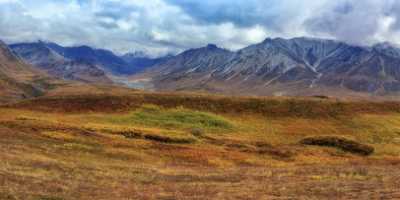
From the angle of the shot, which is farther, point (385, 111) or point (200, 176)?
point (385, 111)

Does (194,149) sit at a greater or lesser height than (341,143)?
lesser

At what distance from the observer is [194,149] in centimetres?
5862

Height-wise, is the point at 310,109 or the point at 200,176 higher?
the point at 310,109

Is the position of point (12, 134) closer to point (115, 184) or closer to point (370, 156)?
point (115, 184)

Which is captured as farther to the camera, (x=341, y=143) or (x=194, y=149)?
(x=341, y=143)

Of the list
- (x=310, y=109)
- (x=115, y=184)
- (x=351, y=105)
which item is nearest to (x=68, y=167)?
(x=115, y=184)

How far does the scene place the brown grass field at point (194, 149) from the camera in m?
31.2

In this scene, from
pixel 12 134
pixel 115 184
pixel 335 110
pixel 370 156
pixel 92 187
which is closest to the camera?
pixel 92 187

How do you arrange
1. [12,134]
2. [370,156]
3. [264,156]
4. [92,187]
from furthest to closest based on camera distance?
[370,156], [264,156], [12,134], [92,187]

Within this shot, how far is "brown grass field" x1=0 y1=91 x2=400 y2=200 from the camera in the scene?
31.2m

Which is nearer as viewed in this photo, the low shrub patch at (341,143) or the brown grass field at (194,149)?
the brown grass field at (194,149)

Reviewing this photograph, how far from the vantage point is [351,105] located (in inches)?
3856

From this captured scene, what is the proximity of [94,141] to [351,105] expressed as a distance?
57029mm

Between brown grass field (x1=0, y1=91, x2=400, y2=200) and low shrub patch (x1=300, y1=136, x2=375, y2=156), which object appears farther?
low shrub patch (x1=300, y1=136, x2=375, y2=156)
